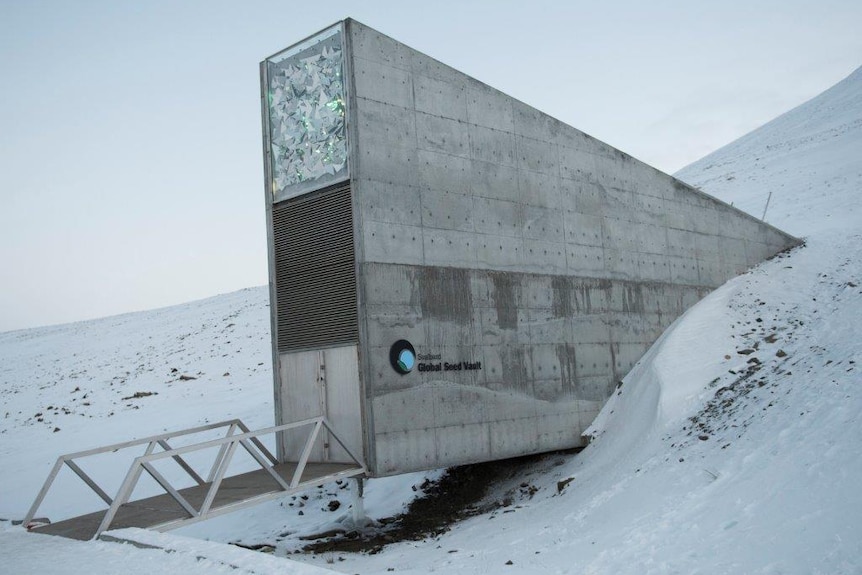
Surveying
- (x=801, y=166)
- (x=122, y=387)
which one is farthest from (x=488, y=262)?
(x=801, y=166)

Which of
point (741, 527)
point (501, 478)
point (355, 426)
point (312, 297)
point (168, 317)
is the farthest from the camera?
point (168, 317)

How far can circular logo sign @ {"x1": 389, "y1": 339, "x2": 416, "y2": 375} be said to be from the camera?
1221 cm

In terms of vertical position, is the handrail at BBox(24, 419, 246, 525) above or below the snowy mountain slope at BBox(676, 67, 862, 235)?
below

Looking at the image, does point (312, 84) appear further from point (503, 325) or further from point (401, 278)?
point (503, 325)

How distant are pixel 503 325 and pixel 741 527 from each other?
671cm

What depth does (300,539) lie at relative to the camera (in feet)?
42.2

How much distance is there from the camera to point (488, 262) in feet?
46.1

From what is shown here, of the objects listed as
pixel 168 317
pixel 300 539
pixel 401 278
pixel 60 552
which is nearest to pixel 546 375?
pixel 401 278

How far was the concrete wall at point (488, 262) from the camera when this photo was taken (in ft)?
40.4

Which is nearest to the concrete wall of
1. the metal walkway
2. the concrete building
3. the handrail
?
the concrete building

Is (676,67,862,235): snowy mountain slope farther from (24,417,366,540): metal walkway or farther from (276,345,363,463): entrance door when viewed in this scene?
(24,417,366,540): metal walkway

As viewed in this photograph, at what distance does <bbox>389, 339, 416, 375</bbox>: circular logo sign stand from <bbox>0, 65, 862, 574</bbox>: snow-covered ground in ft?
8.96

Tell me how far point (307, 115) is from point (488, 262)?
414 centimetres

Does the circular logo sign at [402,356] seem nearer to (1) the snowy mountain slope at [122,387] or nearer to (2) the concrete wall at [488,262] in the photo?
(2) the concrete wall at [488,262]
